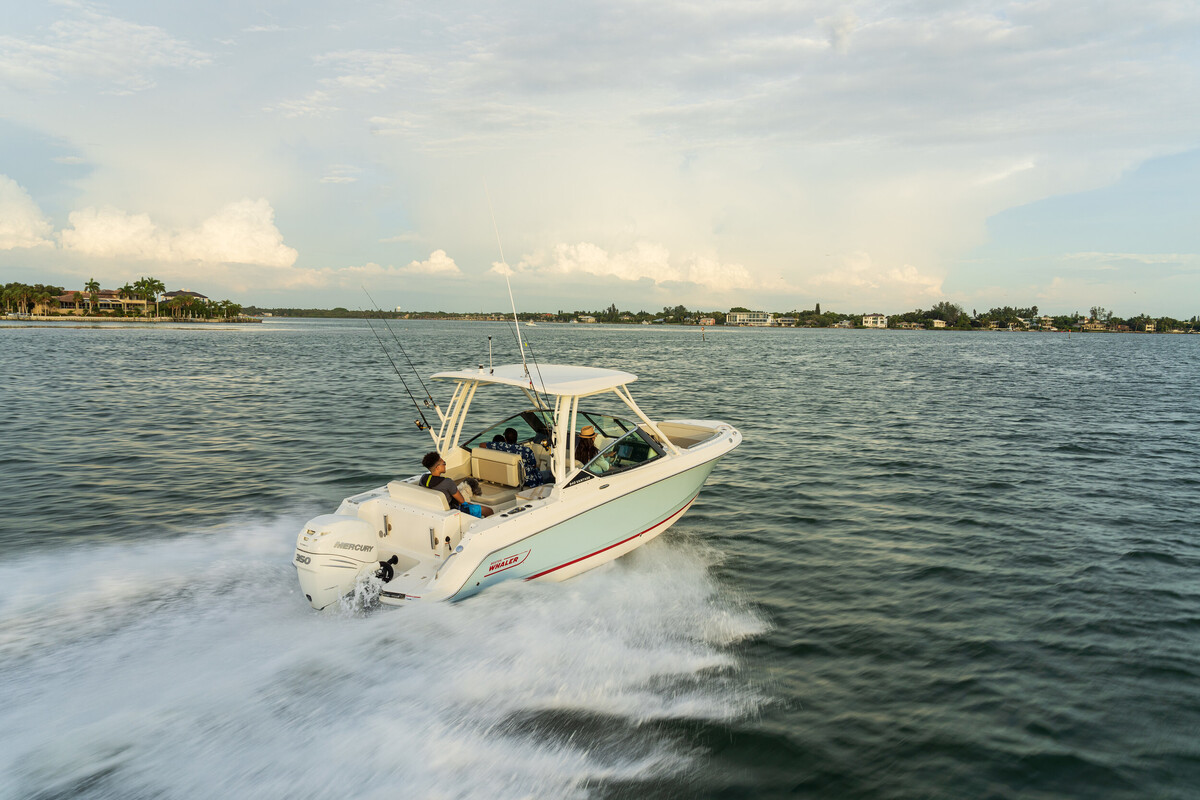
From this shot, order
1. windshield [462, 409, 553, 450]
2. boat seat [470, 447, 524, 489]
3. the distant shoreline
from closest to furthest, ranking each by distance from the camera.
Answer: boat seat [470, 447, 524, 489] → windshield [462, 409, 553, 450] → the distant shoreline

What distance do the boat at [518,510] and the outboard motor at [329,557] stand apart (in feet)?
0.03

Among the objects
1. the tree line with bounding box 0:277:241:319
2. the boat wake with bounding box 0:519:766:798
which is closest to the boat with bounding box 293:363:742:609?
the boat wake with bounding box 0:519:766:798

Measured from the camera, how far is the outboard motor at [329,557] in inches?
230

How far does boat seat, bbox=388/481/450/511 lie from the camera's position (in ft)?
21.3

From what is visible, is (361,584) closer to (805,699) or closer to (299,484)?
(805,699)

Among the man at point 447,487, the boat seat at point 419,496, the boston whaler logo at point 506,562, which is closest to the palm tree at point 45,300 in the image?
the boat seat at point 419,496

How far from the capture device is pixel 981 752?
193 inches

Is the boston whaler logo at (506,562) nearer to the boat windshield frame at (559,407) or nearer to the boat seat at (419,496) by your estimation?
the boat seat at (419,496)

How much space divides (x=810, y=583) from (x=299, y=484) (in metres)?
9.18

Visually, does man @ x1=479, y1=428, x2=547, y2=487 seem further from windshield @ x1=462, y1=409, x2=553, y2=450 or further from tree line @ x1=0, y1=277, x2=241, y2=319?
tree line @ x1=0, y1=277, x2=241, y2=319

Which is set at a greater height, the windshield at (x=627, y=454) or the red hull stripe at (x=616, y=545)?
the windshield at (x=627, y=454)

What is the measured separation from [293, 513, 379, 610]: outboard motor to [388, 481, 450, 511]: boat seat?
63cm

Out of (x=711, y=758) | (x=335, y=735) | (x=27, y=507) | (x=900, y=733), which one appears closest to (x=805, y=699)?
(x=900, y=733)

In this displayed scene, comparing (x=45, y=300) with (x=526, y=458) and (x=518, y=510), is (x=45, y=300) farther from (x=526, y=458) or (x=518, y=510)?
(x=518, y=510)
